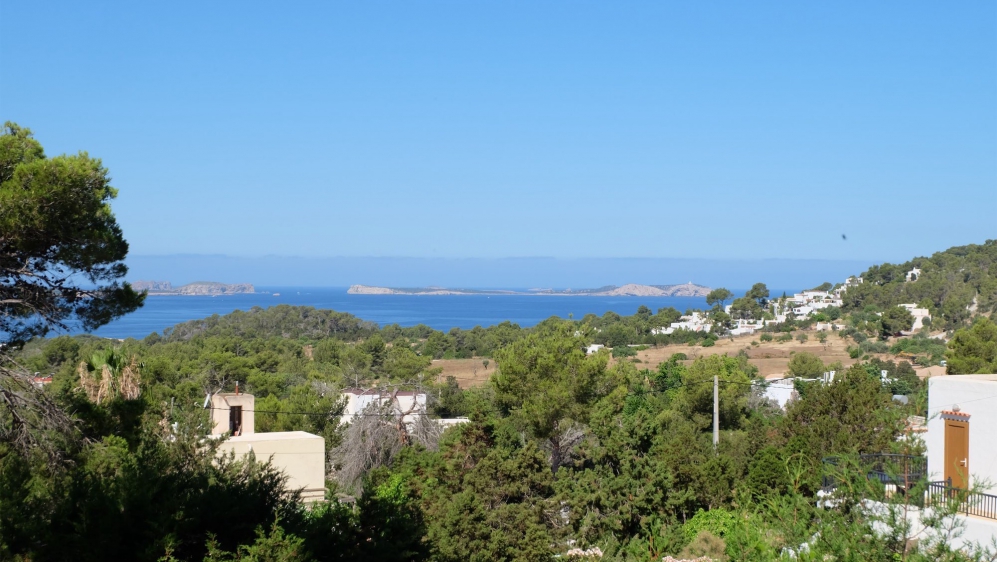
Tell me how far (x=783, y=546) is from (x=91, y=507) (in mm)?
5090

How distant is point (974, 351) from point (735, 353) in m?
24.0

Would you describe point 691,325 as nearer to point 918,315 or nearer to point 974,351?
point 918,315

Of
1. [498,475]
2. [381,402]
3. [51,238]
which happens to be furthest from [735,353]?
[51,238]

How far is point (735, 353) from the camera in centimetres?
5234

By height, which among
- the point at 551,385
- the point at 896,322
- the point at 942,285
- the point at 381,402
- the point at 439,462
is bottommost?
the point at 381,402

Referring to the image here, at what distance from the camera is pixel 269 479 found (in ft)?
23.7

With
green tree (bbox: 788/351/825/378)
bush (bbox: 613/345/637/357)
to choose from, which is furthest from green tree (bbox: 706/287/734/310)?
green tree (bbox: 788/351/825/378)

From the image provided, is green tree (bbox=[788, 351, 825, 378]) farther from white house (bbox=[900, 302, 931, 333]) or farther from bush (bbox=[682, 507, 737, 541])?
bush (bbox=[682, 507, 737, 541])

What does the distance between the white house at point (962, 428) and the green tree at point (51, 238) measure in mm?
9412

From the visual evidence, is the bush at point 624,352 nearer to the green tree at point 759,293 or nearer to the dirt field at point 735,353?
the dirt field at point 735,353

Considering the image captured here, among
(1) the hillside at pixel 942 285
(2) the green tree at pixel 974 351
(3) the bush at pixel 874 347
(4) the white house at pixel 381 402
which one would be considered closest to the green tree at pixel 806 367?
(2) the green tree at pixel 974 351

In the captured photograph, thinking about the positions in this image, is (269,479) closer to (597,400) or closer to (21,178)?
(21,178)

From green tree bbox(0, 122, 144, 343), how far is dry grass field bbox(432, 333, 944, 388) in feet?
100

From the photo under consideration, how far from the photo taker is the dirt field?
146 ft
